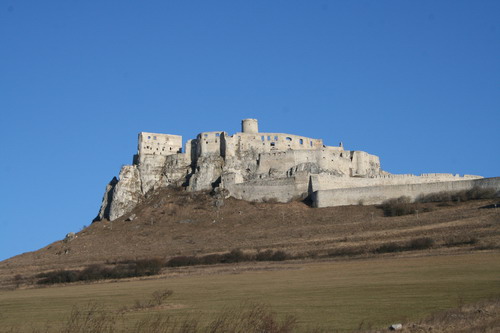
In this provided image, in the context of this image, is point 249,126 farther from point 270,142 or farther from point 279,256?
point 279,256

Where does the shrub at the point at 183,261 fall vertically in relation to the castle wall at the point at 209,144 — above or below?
below

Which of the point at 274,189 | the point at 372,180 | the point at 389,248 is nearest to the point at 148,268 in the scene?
the point at 389,248

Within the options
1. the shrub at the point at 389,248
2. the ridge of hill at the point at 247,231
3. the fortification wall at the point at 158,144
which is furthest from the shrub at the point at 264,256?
the fortification wall at the point at 158,144

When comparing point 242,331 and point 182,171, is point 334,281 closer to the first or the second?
point 242,331

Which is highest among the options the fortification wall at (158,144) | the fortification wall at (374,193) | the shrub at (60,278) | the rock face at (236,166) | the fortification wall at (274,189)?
the fortification wall at (158,144)

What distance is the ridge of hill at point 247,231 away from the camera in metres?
45.8

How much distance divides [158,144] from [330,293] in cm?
5890

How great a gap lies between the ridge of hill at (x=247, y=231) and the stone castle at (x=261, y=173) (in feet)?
5.26

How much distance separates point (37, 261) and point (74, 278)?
2035cm

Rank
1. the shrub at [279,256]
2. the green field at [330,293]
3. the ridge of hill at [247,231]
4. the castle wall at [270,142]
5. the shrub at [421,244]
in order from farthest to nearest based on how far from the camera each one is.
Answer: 1. the castle wall at [270,142]
2. the ridge of hill at [247,231]
3. the shrub at [279,256]
4. the shrub at [421,244]
5. the green field at [330,293]

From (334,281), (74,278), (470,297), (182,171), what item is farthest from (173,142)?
(470,297)

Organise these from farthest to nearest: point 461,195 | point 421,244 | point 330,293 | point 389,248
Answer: point 461,195, point 389,248, point 421,244, point 330,293

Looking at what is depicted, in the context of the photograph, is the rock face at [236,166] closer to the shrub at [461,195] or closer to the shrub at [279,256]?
the shrub at [461,195]

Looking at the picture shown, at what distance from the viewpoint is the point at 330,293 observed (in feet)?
77.8
